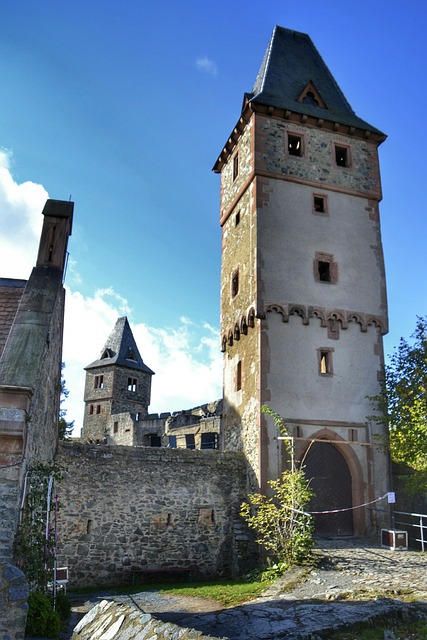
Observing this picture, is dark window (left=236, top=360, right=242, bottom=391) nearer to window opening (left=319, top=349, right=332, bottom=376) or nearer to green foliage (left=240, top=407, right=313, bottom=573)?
window opening (left=319, top=349, right=332, bottom=376)

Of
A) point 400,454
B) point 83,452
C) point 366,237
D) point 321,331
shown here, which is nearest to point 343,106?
point 366,237

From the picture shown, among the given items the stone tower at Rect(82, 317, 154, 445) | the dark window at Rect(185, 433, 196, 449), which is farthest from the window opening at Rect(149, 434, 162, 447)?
the dark window at Rect(185, 433, 196, 449)

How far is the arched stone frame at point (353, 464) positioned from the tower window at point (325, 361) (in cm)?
163

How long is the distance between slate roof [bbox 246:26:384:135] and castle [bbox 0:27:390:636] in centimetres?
9

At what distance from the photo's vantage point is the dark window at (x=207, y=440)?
29.5m

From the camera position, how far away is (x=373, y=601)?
8180 mm

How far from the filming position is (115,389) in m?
44.6

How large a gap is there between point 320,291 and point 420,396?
411cm

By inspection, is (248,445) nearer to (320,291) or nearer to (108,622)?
(320,291)

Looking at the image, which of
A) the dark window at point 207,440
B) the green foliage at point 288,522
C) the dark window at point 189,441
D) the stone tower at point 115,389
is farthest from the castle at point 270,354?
the stone tower at point 115,389

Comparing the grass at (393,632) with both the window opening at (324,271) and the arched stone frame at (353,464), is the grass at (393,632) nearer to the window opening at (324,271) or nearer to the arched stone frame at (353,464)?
the arched stone frame at (353,464)

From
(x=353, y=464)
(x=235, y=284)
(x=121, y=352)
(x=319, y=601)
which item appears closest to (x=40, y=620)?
(x=319, y=601)

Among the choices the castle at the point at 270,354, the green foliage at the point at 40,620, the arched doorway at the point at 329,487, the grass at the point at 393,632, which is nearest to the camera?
the grass at the point at 393,632

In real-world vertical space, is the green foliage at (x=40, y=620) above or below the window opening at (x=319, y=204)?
below
